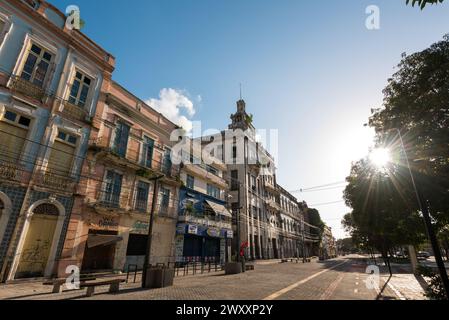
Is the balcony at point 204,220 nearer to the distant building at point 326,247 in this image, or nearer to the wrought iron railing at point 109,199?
the wrought iron railing at point 109,199

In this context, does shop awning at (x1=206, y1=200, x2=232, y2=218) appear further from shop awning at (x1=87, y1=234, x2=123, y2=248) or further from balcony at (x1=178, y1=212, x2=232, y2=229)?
shop awning at (x1=87, y1=234, x2=123, y2=248)

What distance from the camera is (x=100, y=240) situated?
1466 centimetres

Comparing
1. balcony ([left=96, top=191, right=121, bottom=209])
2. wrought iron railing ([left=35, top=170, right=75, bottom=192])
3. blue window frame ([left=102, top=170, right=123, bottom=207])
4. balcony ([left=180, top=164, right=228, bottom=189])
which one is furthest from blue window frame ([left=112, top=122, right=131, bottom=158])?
balcony ([left=180, top=164, right=228, bottom=189])

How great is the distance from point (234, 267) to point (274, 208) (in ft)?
97.6

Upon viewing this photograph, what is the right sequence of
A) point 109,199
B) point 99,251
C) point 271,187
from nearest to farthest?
point 99,251
point 109,199
point 271,187

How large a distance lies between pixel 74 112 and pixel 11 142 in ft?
12.8

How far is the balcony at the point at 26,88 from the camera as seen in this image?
12102 mm

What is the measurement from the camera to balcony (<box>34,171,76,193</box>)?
40.4ft

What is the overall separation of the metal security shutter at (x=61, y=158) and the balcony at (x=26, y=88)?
2841 millimetres

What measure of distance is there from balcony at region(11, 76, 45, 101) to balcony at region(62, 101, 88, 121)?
4.26ft

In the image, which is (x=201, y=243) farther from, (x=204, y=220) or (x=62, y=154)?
(x=62, y=154)

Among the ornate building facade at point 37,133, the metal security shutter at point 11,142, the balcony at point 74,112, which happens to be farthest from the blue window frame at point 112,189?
the metal security shutter at point 11,142

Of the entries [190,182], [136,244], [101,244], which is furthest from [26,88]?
[190,182]
